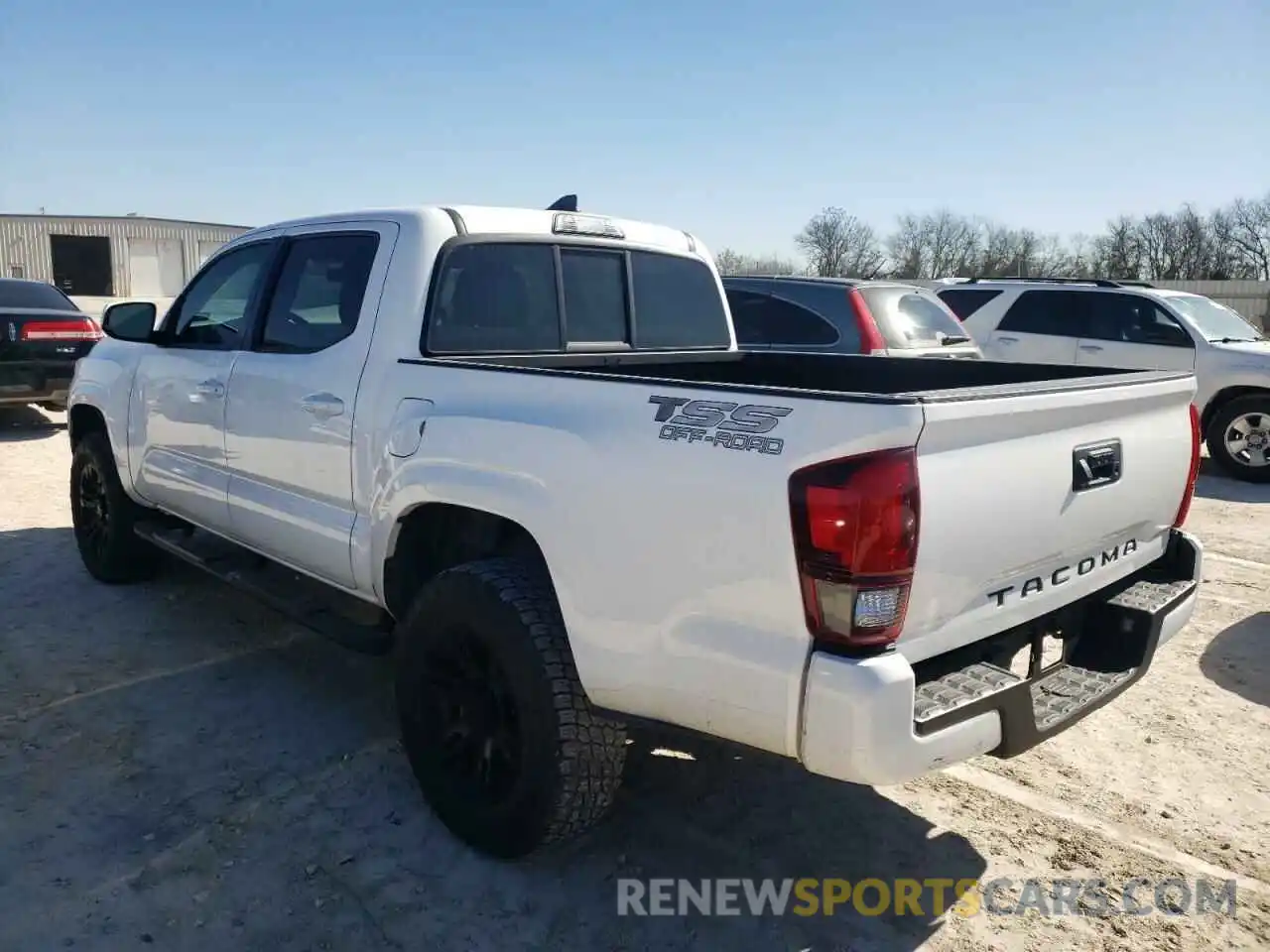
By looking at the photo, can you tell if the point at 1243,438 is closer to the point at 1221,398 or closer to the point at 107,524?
the point at 1221,398

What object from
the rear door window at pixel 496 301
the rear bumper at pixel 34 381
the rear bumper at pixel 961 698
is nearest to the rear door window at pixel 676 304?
the rear door window at pixel 496 301

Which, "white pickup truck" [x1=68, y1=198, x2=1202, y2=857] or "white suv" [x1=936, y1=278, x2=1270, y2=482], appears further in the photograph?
"white suv" [x1=936, y1=278, x2=1270, y2=482]

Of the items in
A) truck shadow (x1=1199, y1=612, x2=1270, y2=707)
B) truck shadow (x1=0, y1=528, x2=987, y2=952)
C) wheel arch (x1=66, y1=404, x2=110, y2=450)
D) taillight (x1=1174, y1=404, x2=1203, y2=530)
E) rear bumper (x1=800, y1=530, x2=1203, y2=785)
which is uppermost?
taillight (x1=1174, y1=404, x2=1203, y2=530)

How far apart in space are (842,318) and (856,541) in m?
5.91

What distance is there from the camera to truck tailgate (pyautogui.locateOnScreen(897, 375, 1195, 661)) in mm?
2227

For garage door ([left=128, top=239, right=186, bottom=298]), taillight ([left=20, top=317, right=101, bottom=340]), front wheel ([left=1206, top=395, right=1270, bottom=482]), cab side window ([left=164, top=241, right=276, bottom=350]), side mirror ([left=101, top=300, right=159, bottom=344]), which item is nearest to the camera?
cab side window ([left=164, top=241, right=276, bottom=350])

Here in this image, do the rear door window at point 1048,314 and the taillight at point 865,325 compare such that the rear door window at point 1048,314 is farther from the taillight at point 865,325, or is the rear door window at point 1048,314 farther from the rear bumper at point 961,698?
the rear bumper at point 961,698

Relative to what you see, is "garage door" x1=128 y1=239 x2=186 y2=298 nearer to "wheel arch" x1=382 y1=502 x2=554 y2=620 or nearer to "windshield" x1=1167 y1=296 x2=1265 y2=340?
"windshield" x1=1167 y1=296 x2=1265 y2=340

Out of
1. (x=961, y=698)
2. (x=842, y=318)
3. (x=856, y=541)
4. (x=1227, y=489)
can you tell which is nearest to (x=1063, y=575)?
(x=961, y=698)

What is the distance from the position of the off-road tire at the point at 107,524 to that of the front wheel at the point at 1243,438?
9.45m

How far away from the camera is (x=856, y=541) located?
83.4 inches

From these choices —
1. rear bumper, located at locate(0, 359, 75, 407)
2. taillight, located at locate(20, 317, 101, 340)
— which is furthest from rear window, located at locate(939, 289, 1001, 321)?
rear bumper, located at locate(0, 359, 75, 407)

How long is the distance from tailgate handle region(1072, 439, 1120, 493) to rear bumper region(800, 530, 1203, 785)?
18.0 inches

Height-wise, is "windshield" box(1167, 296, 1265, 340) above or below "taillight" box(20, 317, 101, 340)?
above
